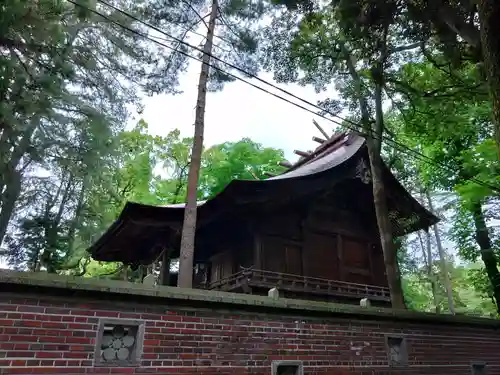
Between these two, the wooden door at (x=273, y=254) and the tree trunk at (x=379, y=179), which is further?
the wooden door at (x=273, y=254)

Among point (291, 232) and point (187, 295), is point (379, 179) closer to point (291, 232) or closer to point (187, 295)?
point (291, 232)

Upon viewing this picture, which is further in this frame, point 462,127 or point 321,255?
point 321,255

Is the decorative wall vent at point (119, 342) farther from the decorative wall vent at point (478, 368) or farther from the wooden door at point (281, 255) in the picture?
the decorative wall vent at point (478, 368)

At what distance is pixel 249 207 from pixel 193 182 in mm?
1554

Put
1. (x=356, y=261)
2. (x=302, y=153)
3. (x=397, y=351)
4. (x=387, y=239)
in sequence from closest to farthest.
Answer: (x=397, y=351), (x=387, y=239), (x=356, y=261), (x=302, y=153)

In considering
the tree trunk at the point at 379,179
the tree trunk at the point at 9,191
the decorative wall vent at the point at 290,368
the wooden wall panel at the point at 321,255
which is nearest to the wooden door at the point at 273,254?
the wooden wall panel at the point at 321,255

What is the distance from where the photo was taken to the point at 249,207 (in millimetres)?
9289

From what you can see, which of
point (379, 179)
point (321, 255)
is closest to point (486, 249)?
point (321, 255)

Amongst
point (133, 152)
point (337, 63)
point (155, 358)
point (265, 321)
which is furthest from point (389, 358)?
point (133, 152)

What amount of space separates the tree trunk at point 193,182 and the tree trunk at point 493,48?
4.52 m

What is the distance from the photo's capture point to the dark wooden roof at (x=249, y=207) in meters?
8.37

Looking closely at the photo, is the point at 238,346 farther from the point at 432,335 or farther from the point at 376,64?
the point at 376,64

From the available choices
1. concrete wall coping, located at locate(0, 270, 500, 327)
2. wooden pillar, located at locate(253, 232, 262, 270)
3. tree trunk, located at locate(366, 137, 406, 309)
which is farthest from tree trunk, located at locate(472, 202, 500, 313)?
wooden pillar, located at locate(253, 232, 262, 270)

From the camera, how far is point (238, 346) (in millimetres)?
4430
